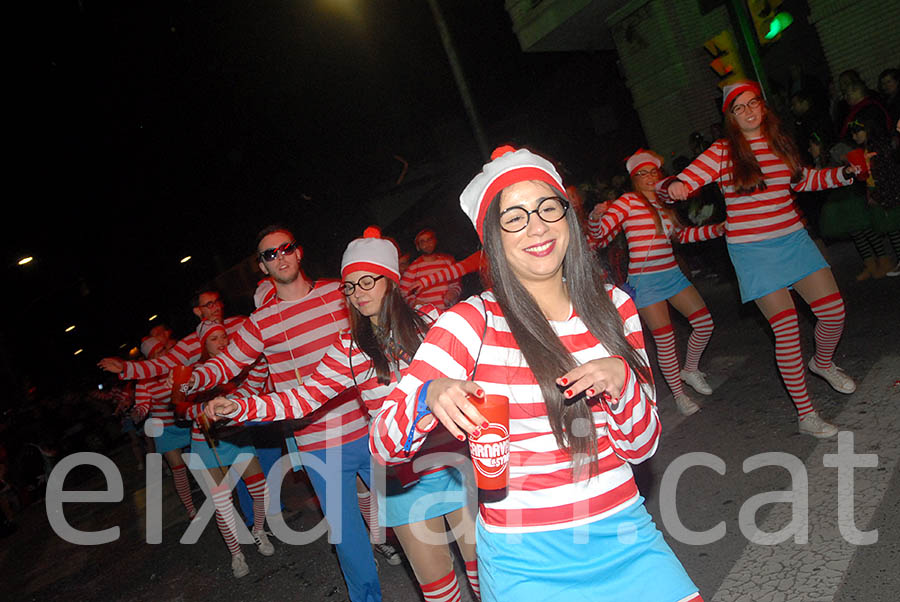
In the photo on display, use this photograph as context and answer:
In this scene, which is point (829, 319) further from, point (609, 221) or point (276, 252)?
point (276, 252)

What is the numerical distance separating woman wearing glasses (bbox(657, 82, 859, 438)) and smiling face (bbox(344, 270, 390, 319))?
7.43 ft

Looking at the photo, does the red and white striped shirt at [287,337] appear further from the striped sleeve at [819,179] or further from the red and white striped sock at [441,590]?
the striped sleeve at [819,179]

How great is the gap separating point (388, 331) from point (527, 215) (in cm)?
141

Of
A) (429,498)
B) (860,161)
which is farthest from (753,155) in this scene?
(429,498)

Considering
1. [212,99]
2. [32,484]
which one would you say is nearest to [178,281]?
[212,99]

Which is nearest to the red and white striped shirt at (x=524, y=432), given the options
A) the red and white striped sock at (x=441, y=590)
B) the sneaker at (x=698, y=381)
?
the red and white striped sock at (x=441, y=590)

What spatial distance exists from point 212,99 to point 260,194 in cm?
339

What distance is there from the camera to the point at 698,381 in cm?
588

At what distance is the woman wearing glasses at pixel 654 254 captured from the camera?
5480 mm

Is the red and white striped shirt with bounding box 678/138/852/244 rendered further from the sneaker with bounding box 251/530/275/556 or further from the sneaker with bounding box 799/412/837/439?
the sneaker with bounding box 251/530/275/556

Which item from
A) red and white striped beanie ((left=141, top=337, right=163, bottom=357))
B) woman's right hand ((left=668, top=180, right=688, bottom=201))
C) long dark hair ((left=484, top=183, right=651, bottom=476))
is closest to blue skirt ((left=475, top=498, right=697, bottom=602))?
long dark hair ((left=484, top=183, right=651, bottom=476))

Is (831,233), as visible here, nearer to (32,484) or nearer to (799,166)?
(799,166)

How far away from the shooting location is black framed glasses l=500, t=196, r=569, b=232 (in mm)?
1944

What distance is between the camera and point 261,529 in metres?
5.89
